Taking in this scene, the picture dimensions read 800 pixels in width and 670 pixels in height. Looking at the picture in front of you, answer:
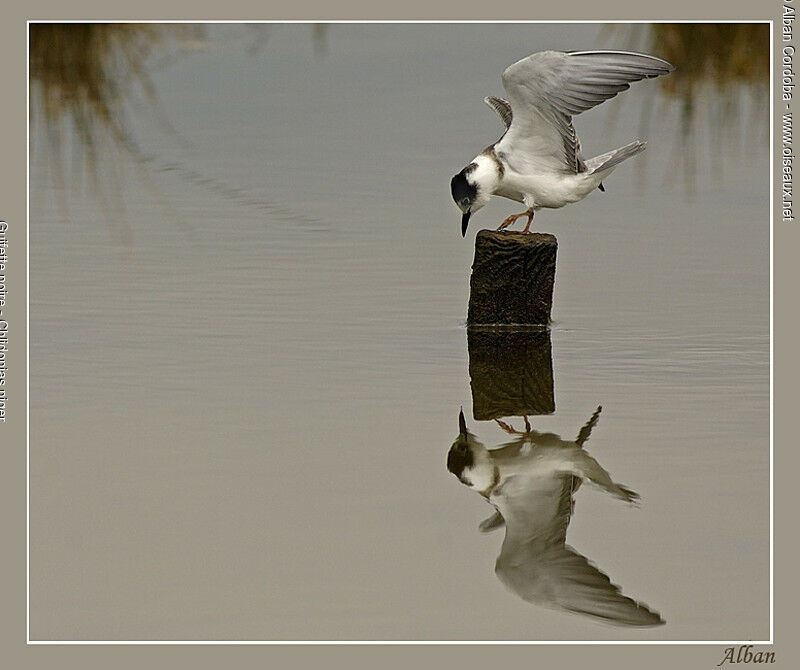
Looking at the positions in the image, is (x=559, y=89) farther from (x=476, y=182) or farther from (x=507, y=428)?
(x=507, y=428)

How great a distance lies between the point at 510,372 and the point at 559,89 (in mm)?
1237

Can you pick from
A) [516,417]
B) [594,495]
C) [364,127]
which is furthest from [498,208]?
[594,495]

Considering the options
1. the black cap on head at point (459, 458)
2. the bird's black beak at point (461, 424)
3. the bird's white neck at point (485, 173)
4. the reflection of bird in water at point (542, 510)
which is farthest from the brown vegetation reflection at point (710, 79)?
the black cap on head at point (459, 458)

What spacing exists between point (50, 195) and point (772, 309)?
14.8 feet

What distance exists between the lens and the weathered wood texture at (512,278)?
25.9ft

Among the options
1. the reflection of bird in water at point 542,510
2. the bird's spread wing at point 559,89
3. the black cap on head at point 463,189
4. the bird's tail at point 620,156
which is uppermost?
the bird's spread wing at point 559,89

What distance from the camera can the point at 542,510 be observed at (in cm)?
580

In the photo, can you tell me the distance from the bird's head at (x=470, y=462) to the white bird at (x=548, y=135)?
67.8 inches

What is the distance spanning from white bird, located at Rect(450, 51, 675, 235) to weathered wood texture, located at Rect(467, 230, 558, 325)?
0.55 ft

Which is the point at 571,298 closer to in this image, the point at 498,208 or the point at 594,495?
the point at 498,208

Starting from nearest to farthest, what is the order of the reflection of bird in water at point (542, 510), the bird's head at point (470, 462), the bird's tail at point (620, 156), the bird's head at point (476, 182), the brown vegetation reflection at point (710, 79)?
the reflection of bird in water at point (542, 510), the bird's head at point (470, 462), the bird's head at point (476, 182), the bird's tail at point (620, 156), the brown vegetation reflection at point (710, 79)

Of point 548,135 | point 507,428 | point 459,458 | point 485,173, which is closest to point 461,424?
point 507,428

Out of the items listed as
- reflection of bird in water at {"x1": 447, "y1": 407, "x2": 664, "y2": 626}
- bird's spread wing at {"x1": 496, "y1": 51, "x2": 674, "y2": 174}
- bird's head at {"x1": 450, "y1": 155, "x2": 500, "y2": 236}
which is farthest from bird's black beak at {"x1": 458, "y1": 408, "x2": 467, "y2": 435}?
bird's spread wing at {"x1": 496, "y1": 51, "x2": 674, "y2": 174}

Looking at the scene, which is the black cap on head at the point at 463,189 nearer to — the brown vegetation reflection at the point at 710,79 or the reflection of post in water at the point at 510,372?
the reflection of post in water at the point at 510,372
